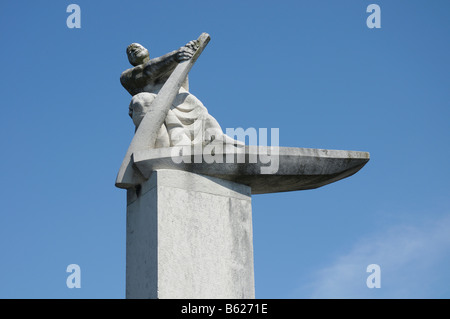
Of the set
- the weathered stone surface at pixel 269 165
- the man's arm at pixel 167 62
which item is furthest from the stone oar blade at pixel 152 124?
the weathered stone surface at pixel 269 165

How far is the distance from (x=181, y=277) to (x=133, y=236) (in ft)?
3.46

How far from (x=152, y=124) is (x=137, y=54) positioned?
1.40m

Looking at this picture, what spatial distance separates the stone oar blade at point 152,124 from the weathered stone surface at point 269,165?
0.22m

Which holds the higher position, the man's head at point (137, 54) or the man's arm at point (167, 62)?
the man's head at point (137, 54)

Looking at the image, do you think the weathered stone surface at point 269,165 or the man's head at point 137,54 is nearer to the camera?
the weathered stone surface at point 269,165

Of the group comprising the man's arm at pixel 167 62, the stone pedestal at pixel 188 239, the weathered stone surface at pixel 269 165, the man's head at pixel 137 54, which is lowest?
the stone pedestal at pixel 188 239

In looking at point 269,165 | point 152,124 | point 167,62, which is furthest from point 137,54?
point 269,165

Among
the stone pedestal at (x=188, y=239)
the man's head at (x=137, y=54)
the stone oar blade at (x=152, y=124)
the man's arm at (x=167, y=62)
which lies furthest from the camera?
the man's head at (x=137, y=54)

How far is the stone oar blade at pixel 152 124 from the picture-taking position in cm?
1143

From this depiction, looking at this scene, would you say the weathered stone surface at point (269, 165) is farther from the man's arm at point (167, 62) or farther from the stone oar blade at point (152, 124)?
the man's arm at point (167, 62)

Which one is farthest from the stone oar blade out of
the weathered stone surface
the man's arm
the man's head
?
the man's head

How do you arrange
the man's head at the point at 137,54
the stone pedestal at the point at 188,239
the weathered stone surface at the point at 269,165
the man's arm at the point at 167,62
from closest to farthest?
the stone pedestal at the point at 188,239 → the weathered stone surface at the point at 269,165 → the man's arm at the point at 167,62 → the man's head at the point at 137,54
